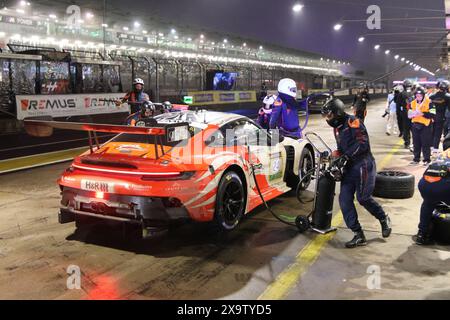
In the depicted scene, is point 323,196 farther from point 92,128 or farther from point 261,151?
point 92,128

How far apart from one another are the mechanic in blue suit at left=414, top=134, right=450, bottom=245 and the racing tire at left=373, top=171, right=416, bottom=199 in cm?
210

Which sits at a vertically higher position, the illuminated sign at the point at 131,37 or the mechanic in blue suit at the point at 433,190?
the illuminated sign at the point at 131,37

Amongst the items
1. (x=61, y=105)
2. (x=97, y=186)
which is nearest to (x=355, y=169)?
(x=97, y=186)

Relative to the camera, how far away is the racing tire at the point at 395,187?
7.52m

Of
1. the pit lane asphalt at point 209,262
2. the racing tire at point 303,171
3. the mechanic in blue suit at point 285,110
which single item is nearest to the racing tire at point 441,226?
the pit lane asphalt at point 209,262

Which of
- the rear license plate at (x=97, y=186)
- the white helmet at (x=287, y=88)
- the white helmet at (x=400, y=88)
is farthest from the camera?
the white helmet at (x=400, y=88)

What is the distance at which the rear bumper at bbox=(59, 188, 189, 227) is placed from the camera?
15.8 ft

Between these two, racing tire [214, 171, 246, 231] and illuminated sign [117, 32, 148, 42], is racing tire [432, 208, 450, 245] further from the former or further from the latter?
illuminated sign [117, 32, 148, 42]

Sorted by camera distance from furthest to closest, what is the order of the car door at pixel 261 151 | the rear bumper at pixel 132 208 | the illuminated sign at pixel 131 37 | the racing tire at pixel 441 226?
the illuminated sign at pixel 131 37 < the car door at pixel 261 151 < the racing tire at pixel 441 226 < the rear bumper at pixel 132 208

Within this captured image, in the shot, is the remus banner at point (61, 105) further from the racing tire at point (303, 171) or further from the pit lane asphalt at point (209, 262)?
the pit lane asphalt at point (209, 262)

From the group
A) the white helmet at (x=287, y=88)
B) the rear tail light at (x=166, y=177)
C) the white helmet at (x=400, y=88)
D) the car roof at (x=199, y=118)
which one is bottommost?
the rear tail light at (x=166, y=177)

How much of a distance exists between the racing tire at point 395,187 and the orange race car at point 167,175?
238 cm

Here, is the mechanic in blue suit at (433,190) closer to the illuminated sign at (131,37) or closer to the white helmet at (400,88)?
the white helmet at (400,88)

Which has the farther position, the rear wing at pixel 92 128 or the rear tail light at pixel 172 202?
the rear wing at pixel 92 128
